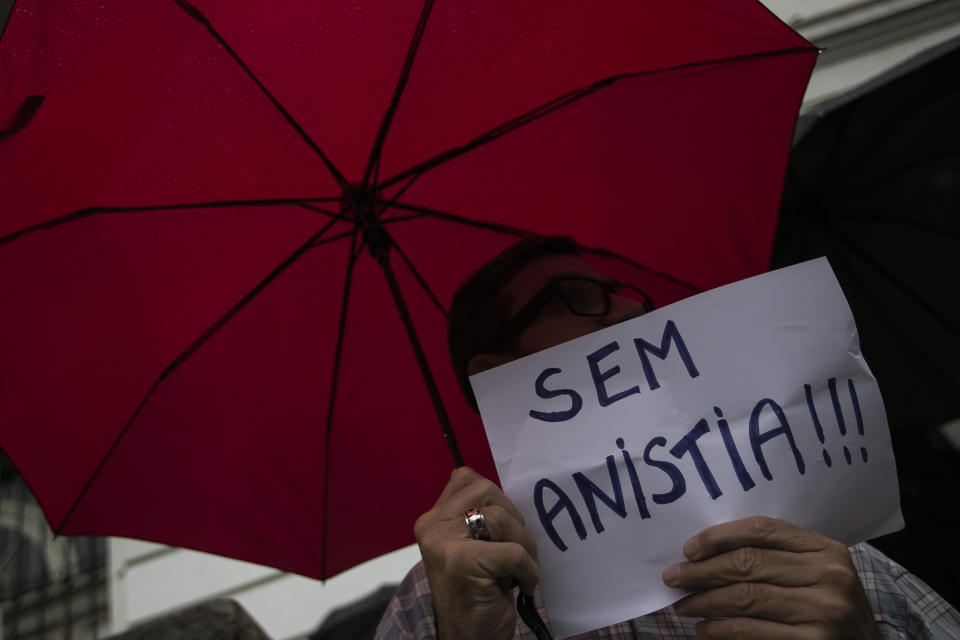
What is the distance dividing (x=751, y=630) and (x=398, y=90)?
1053 mm

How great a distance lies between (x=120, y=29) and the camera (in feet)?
3.34

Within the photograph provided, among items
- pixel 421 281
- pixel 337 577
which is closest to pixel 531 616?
pixel 421 281

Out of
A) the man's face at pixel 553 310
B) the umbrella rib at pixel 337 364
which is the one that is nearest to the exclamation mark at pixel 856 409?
the man's face at pixel 553 310

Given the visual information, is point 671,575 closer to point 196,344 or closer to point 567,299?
point 567,299

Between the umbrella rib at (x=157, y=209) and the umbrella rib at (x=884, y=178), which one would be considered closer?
the umbrella rib at (x=157, y=209)

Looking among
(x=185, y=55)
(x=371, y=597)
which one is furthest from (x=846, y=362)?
(x=371, y=597)

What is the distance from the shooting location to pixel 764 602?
29.8 inches

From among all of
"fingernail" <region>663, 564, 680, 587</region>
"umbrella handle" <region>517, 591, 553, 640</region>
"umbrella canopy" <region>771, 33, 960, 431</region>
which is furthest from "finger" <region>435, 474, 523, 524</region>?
"umbrella canopy" <region>771, 33, 960, 431</region>

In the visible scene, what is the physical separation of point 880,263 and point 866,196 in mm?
250

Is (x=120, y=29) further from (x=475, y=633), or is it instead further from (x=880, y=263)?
(x=880, y=263)

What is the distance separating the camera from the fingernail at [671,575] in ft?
2.76

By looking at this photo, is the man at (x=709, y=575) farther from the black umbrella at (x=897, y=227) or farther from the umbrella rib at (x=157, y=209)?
the black umbrella at (x=897, y=227)

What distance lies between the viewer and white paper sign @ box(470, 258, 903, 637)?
877 mm

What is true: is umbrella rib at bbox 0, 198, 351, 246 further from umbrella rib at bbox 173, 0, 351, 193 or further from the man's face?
the man's face
